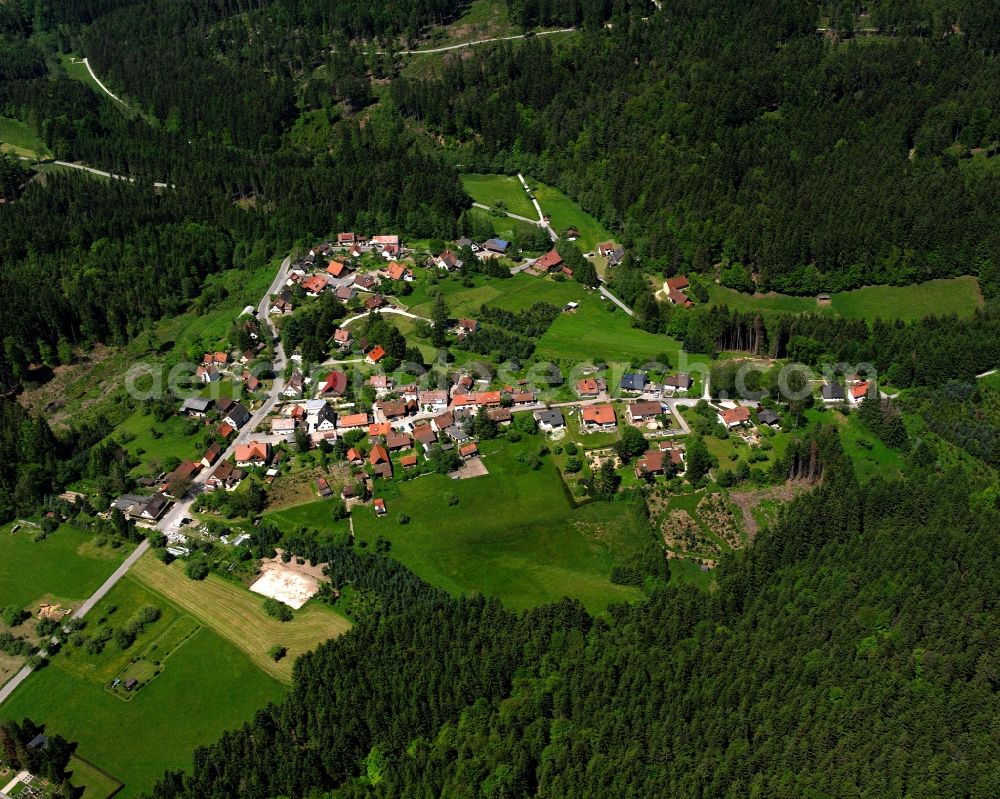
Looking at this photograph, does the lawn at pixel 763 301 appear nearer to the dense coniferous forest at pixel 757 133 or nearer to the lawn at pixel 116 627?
the dense coniferous forest at pixel 757 133

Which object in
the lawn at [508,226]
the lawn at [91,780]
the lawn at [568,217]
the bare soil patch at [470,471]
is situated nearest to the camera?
the lawn at [91,780]

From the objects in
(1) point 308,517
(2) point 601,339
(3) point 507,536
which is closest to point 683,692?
(3) point 507,536

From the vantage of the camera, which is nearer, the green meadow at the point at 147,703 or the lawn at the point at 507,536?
the green meadow at the point at 147,703

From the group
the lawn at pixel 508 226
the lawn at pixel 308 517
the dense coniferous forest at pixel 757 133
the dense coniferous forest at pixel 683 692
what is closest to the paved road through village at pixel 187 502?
the lawn at pixel 308 517

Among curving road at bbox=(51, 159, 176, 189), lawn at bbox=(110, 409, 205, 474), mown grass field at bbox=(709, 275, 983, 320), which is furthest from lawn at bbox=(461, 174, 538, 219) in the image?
lawn at bbox=(110, 409, 205, 474)

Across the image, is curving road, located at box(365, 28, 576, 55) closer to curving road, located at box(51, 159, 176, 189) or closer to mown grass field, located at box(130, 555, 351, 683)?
curving road, located at box(51, 159, 176, 189)

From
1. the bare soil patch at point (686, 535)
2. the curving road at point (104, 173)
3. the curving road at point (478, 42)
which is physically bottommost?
the bare soil patch at point (686, 535)

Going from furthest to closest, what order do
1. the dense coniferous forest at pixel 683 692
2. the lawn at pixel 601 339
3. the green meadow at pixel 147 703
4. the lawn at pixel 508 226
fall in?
the lawn at pixel 508 226
the lawn at pixel 601 339
the green meadow at pixel 147 703
the dense coniferous forest at pixel 683 692

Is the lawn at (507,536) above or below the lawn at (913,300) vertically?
below
